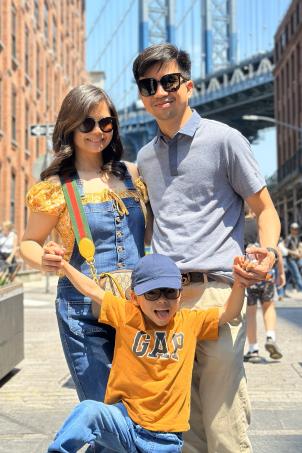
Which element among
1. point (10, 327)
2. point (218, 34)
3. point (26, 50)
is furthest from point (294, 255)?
point (218, 34)

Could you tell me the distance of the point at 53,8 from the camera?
3981 centimetres

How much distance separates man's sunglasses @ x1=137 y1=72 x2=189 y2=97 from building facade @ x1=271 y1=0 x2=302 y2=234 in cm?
4525

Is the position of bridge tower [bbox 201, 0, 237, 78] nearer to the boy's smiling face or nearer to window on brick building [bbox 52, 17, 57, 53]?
window on brick building [bbox 52, 17, 57, 53]

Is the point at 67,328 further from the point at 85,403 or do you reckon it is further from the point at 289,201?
the point at 289,201

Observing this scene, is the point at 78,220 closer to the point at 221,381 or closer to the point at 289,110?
the point at 221,381

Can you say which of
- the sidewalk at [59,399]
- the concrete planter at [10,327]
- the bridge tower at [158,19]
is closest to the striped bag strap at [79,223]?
the sidewalk at [59,399]

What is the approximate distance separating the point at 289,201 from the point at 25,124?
29.9 metres

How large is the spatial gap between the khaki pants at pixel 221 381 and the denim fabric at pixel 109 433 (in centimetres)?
17

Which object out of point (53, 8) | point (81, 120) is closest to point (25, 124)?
point (53, 8)

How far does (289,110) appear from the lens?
57844mm

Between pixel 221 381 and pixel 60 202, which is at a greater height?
pixel 60 202

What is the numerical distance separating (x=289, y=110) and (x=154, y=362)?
188 ft

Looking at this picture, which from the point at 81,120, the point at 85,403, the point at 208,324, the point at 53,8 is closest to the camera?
the point at 85,403

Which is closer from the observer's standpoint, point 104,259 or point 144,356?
point 144,356
